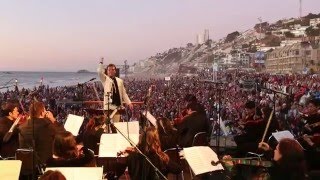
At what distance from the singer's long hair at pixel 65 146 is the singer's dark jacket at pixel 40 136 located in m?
1.20

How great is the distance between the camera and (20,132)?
5898 millimetres

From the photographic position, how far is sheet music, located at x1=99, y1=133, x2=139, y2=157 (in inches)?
227

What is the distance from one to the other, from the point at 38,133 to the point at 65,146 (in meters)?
1.41

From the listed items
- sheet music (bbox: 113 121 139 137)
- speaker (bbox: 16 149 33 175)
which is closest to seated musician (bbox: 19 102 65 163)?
speaker (bbox: 16 149 33 175)

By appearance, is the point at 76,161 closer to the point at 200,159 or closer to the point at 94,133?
the point at 200,159

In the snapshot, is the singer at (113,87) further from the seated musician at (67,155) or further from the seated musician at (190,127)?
the seated musician at (67,155)

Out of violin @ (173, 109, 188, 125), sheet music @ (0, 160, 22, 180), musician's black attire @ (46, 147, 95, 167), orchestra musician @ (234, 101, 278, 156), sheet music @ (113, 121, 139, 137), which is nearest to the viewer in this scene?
sheet music @ (0, 160, 22, 180)

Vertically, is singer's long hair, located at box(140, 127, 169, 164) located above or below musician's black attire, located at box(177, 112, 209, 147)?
above

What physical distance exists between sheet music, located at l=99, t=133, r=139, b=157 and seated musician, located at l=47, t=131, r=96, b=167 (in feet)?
3.19

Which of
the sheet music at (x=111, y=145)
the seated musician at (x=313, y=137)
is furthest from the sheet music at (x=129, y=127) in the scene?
the seated musician at (x=313, y=137)

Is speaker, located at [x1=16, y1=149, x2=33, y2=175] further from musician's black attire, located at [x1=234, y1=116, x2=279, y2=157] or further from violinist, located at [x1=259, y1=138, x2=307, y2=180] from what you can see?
musician's black attire, located at [x1=234, y1=116, x2=279, y2=157]

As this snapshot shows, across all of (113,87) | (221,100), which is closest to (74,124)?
(113,87)

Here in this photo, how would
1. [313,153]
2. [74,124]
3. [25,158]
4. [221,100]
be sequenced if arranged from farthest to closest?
[221,100] → [74,124] → [313,153] → [25,158]

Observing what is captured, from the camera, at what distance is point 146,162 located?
507 cm
